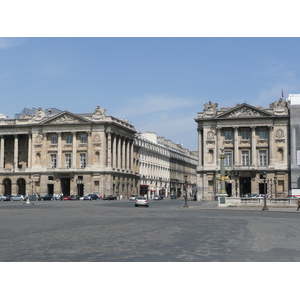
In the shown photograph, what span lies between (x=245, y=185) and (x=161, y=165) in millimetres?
55352

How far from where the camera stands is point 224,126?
9756 cm

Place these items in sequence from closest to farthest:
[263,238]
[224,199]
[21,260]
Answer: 1. [21,260]
2. [263,238]
3. [224,199]

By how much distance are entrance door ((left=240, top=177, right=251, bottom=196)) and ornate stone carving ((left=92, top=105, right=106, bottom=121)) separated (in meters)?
32.6

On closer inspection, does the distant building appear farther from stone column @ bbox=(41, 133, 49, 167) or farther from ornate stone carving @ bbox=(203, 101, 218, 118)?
stone column @ bbox=(41, 133, 49, 167)

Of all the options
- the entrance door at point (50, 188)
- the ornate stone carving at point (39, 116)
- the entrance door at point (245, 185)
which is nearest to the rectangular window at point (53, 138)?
the ornate stone carving at point (39, 116)

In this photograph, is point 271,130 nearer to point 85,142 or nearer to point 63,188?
point 85,142

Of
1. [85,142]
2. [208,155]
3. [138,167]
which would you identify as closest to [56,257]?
[208,155]

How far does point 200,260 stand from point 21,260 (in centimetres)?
463

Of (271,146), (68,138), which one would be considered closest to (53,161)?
(68,138)

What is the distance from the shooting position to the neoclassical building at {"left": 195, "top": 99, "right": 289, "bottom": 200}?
94625 millimetres

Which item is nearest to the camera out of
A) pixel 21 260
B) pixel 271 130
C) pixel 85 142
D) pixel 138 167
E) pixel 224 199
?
pixel 21 260

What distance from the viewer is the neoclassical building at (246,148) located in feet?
310

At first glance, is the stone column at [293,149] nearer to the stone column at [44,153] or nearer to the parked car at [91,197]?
the parked car at [91,197]

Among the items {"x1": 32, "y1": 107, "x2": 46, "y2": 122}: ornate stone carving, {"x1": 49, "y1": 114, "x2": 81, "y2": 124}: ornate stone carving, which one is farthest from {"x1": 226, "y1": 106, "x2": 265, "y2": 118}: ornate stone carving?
{"x1": 32, "y1": 107, "x2": 46, "y2": 122}: ornate stone carving
